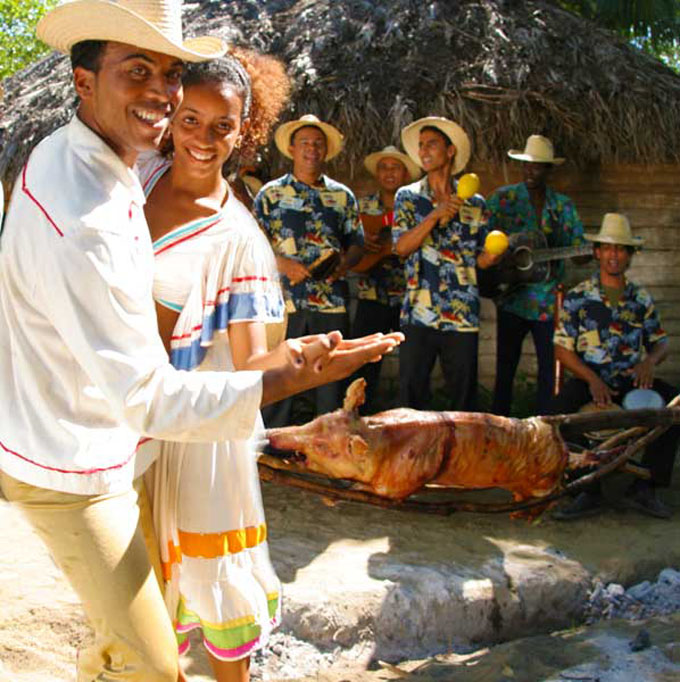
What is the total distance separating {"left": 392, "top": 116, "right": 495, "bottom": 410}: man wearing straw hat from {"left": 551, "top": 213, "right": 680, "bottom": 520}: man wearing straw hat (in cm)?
58

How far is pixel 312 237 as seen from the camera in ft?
19.3

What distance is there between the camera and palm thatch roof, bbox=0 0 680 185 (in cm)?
743

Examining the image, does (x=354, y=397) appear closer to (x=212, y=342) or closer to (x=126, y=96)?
(x=212, y=342)

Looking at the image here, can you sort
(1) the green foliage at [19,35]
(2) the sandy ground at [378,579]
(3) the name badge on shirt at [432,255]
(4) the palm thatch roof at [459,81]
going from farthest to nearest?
(1) the green foliage at [19,35]
(4) the palm thatch roof at [459,81]
(3) the name badge on shirt at [432,255]
(2) the sandy ground at [378,579]

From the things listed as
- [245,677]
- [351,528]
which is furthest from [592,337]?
[245,677]

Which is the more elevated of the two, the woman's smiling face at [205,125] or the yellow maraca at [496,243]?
the woman's smiling face at [205,125]

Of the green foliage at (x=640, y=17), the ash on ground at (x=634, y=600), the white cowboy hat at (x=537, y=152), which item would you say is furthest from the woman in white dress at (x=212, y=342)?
the green foliage at (x=640, y=17)

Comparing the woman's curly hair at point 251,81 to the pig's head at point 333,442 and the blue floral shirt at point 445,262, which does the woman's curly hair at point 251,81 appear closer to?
the pig's head at point 333,442

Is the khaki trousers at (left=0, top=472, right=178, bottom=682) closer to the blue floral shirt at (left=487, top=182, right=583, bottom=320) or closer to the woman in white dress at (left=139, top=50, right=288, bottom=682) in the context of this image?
the woman in white dress at (left=139, top=50, right=288, bottom=682)

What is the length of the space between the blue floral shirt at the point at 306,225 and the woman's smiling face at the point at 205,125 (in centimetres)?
326

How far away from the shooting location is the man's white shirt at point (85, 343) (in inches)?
73.1

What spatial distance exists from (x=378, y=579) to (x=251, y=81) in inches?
96.5

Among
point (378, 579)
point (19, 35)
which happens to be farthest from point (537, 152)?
point (19, 35)

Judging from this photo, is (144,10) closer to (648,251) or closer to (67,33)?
(67,33)
